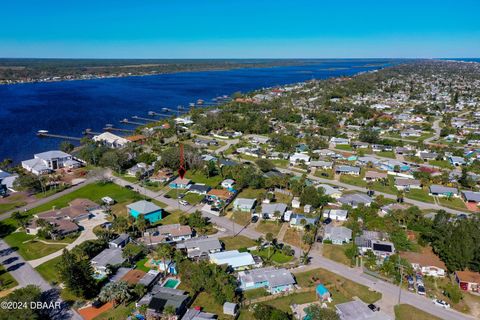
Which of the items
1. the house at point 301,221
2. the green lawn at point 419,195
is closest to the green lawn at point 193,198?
the house at point 301,221

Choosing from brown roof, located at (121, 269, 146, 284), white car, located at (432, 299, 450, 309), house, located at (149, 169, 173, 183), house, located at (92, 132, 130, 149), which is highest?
house, located at (92, 132, 130, 149)

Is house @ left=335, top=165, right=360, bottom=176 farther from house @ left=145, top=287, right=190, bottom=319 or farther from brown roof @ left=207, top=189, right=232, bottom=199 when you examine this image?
house @ left=145, top=287, right=190, bottom=319

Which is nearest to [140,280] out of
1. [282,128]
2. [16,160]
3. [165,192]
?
[165,192]

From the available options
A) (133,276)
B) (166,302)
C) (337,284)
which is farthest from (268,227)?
(166,302)

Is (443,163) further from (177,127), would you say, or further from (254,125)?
(177,127)

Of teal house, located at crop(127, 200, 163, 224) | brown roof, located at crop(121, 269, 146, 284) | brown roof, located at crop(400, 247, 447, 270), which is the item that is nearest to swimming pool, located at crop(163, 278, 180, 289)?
brown roof, located at crop(121, 269, 146, 284)

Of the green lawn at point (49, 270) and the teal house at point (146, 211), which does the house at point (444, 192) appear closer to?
the teal house at point (146, 211)
